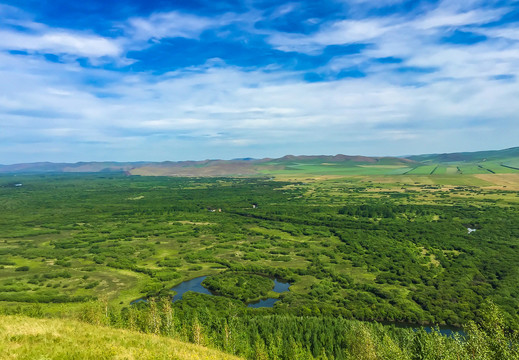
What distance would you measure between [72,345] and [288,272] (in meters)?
76.4

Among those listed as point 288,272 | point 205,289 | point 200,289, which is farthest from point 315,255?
point 200,289

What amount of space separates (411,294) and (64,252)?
401 ft

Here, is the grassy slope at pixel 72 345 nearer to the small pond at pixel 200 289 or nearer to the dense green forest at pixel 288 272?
the dense green forest at pixel 288 272

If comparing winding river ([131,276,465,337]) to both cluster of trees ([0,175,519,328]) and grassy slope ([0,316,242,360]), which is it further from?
grassy slope ([0,316,242,360])

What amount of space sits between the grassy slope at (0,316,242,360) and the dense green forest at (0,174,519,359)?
65.2 feet

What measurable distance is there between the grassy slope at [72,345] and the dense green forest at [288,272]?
19880 mm

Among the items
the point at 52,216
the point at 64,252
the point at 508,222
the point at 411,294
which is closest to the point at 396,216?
the point at 508,222

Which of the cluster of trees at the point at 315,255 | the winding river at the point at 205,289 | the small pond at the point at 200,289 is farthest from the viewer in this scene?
the small pond at the point at 200,289

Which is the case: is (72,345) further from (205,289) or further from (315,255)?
(315,255)

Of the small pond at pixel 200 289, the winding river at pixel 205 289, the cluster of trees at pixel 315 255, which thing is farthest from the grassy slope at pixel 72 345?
the winding river at pixel 205 289

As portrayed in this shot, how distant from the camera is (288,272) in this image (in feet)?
320

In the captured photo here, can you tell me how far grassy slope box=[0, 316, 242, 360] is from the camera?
2470 centimetres

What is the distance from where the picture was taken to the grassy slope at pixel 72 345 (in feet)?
81.0

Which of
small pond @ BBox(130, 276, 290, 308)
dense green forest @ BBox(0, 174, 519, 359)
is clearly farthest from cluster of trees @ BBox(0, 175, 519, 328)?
small pond @ BBox(130, 276, 290, 308)
